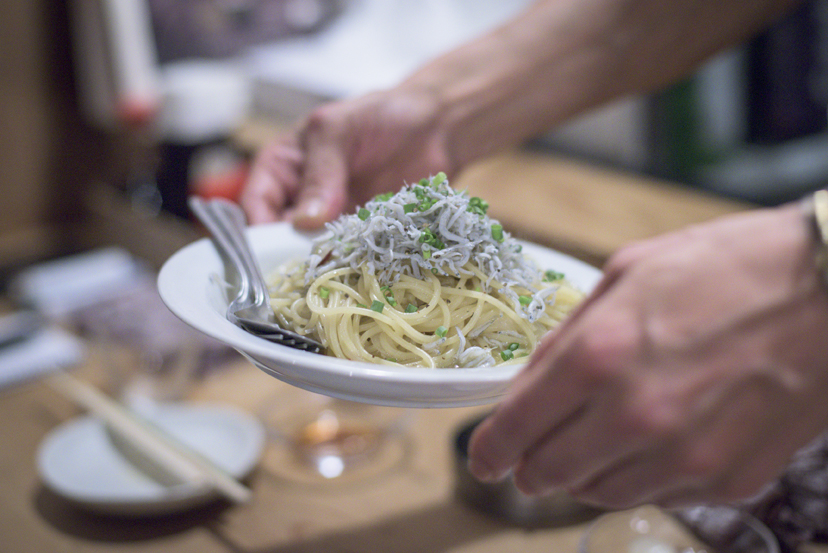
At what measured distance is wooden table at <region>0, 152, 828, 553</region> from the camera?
145cm

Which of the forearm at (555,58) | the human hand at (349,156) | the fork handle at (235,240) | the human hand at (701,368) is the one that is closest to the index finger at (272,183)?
the human hand at (349,156)

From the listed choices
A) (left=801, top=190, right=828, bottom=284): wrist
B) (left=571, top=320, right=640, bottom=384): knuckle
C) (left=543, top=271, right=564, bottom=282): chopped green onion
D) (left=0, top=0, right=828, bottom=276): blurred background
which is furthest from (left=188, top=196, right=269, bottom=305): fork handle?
(left=0, top=0, right=828, bottom=276): blurred background

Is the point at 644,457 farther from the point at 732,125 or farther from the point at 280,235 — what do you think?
the point at 732,125

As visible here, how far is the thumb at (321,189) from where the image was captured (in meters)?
1.26

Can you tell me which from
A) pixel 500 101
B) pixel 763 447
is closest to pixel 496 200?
pixel 500 101

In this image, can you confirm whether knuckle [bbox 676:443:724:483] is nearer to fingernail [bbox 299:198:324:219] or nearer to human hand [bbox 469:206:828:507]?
human hand [bbox 469:206:828:507]

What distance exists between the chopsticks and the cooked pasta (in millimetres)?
568

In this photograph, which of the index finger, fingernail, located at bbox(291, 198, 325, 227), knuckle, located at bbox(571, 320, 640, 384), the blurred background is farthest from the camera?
the blurred background

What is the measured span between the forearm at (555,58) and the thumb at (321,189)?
26 cm

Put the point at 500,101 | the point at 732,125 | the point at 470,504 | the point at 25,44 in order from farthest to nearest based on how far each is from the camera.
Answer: the point at 25,44, the point at 732,125, the point at 500,101, the point at 470,504

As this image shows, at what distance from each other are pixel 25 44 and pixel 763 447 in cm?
351

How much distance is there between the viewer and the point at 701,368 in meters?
0.64

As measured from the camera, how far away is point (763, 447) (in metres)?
0.65

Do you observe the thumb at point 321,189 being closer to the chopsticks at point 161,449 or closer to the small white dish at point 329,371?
the small white dish at point 329,371
